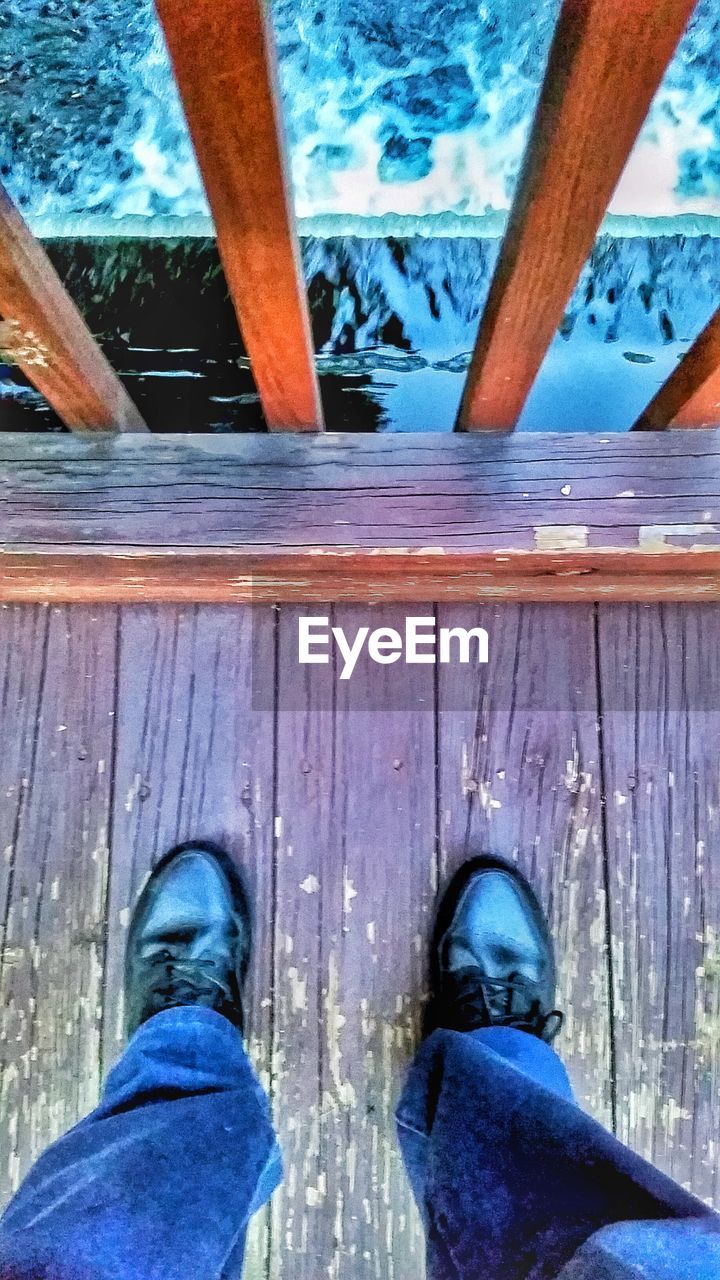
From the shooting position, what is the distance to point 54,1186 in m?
0.69

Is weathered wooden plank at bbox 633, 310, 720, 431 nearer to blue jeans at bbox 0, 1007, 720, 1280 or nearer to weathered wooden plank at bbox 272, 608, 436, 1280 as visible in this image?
weathered wooden plank at bbox 272, 608, 436, 1280

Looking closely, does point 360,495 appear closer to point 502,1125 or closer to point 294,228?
point 294,228

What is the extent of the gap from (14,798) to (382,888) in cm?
49

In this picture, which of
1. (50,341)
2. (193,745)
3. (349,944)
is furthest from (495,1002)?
(50,341)

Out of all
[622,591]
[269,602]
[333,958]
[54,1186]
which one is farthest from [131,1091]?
[622,591]

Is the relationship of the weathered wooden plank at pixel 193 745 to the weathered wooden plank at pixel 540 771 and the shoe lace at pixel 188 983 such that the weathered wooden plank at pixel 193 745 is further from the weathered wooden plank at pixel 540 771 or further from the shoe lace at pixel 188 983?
the weathered wooden plank at pixel 540 771

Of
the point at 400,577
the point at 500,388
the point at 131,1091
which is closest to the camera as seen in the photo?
A: the point at 500,388

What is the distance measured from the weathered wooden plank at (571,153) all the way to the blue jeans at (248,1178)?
649 mm

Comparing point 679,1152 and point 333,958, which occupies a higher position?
point 333,958

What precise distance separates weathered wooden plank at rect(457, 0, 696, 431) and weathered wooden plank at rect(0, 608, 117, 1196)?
0.70 m

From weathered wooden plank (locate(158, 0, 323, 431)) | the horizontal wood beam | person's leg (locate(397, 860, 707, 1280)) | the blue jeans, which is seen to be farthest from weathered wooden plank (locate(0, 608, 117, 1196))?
weathered wooden plank (locate(158, 0, 323, 431))

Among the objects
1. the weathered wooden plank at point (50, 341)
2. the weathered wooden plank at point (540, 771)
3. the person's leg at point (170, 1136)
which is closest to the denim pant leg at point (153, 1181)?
the person's leg at point (170, 1136)

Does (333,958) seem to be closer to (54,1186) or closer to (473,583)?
(54,1186)

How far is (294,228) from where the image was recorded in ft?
1.56
